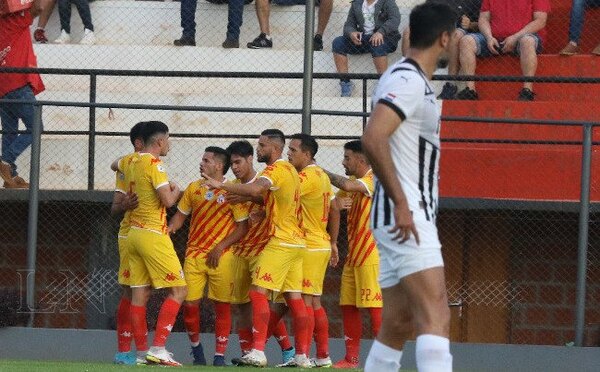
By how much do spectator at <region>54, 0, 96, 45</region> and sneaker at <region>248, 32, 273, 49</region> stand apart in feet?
6.44

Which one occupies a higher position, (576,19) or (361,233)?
(576,19)

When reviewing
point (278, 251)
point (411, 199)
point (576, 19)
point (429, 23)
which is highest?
point (576, 19)

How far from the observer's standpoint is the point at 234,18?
16.1 metres

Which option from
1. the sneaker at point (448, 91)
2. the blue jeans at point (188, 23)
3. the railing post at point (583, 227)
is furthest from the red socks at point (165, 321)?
the blue jeans at point (188, 23)

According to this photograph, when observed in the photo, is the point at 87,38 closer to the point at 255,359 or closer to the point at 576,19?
the point at 576,19

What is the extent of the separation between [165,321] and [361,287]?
66.8 inches

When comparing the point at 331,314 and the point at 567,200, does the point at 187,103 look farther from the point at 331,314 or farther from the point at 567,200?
the point at 567,200

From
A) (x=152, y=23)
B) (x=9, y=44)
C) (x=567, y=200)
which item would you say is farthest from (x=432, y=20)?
(x=152, y=23)

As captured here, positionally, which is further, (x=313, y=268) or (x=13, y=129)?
(x=13, y=129)

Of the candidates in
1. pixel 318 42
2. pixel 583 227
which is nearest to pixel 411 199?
pixel 583 227

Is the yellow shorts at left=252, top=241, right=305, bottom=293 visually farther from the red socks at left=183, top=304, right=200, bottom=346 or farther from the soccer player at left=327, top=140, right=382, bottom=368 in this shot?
the red socks at left=183, top=304, right=200, bottom=346

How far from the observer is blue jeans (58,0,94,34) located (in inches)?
655

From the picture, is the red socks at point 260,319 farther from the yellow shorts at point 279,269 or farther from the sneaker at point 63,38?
the sneaker at point 63,38

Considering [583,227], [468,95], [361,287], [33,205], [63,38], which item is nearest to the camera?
[361,287]
